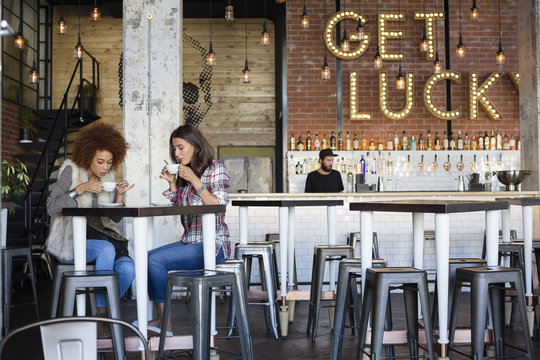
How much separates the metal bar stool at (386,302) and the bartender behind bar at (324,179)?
15.4ft

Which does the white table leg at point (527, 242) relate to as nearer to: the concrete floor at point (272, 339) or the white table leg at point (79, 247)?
the concrete floor at point (272, 339)

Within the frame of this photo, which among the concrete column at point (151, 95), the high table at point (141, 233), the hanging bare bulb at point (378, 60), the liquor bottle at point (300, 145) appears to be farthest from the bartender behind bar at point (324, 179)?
the high table at point (141, 233)

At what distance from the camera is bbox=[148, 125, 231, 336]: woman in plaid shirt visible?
3.39 meters

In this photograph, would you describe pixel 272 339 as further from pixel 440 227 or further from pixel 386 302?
pixel 440 227

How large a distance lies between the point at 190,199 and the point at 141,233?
0.78 m

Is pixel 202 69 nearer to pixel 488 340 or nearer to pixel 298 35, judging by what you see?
pixel 298 35

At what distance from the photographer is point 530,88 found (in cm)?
634

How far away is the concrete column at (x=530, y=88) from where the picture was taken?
6215 millimetres

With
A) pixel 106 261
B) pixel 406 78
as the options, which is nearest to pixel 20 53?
pixel 406 78

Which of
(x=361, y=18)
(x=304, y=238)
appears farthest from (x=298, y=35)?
(x=304, y=238)

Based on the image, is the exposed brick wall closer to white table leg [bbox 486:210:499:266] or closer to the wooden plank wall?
the wooden plank wall

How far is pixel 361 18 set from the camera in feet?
29.3

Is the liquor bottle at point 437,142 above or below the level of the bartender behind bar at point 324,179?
above

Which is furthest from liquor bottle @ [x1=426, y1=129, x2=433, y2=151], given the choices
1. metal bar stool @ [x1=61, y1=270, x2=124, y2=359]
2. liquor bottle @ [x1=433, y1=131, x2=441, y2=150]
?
metal bar stool @ [x1=61, y1=270, x2=124, y2=359]
